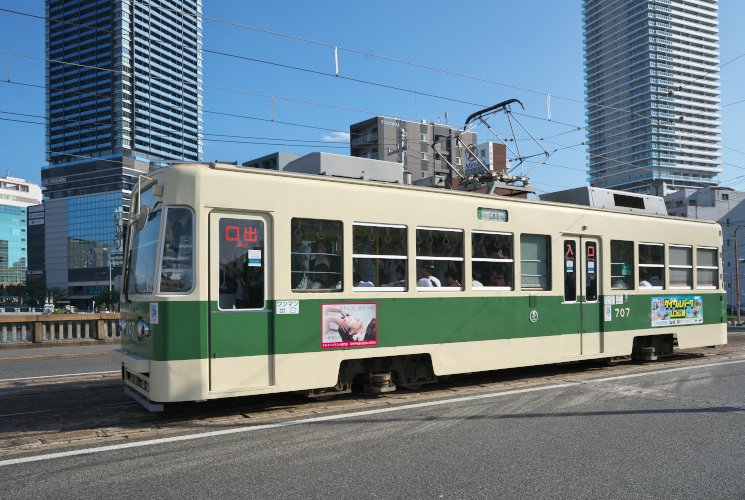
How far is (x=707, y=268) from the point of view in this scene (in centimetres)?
1314

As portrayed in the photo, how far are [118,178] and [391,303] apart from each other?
11419 cm

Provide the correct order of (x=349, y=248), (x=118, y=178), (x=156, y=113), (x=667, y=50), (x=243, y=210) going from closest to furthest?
1. (x=243, y=210)
2. (x=349, y=248)
3. (x=156, y=113)
4. (x=667, y=50)
5. (x=118, y=178)

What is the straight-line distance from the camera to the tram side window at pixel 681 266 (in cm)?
1226

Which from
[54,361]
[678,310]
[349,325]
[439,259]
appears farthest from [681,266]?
[54,361]

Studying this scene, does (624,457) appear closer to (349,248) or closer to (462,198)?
(349,248)

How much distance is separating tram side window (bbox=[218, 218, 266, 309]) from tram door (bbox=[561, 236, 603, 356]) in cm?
539

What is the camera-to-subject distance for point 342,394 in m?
8.62

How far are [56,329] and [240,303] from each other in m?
13.4

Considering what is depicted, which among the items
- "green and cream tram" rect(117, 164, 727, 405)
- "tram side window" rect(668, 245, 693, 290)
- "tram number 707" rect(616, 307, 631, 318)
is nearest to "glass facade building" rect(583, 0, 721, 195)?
"tram side window" rect(668, 245, 693, 290)

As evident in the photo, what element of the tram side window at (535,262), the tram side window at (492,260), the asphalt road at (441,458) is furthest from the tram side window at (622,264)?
the asphalt road at (441,458)

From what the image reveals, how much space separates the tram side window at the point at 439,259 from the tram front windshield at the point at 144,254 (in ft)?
11.1

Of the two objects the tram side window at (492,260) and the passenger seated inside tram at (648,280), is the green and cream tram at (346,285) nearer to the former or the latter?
the tram side window at (492,260)

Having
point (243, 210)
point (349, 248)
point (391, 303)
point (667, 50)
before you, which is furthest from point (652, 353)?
point (667, 50)

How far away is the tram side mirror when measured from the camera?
24.3 feet
